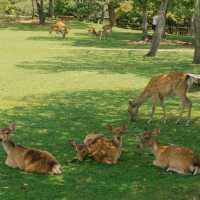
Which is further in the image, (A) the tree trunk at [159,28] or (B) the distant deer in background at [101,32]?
(B) the distant deer in background at [101,32]

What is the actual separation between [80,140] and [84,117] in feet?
7.14

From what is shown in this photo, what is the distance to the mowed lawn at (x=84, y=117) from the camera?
744 centimetres

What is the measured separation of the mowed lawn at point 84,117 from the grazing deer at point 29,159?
11cm

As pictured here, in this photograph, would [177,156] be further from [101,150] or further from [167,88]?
Result: [167,88]

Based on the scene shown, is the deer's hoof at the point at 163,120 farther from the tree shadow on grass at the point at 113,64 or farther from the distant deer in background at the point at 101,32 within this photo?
the distant deer in background at the point at 101,32

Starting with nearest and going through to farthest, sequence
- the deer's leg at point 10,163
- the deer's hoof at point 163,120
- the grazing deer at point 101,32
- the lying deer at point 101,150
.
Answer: the deer's leg at point 10,163, the lying deer at point 101,150, the deer's hoof at point 163,120, the grazing deer at point 101,32

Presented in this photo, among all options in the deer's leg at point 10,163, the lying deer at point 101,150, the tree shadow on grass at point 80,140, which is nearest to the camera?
the tree shadow on grass at point 80,140

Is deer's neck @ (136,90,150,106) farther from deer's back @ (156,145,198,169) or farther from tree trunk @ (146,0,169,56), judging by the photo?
tree trunk @ (146,0,169,56)

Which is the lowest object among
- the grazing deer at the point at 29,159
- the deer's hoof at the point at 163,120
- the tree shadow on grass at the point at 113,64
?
the tree shadow on grass at the point at 113,64

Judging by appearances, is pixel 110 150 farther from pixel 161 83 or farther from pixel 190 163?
pixel 161 83

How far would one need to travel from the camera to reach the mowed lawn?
7438 millimetres

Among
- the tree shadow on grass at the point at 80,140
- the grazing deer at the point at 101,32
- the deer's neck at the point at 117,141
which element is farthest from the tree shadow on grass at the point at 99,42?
the deer's neck at the point at 117,141

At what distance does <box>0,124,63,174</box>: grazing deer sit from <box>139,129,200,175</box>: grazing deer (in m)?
1.44

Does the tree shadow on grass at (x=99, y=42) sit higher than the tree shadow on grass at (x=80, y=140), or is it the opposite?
the tree shadow on grass at (x=80, y=140)
